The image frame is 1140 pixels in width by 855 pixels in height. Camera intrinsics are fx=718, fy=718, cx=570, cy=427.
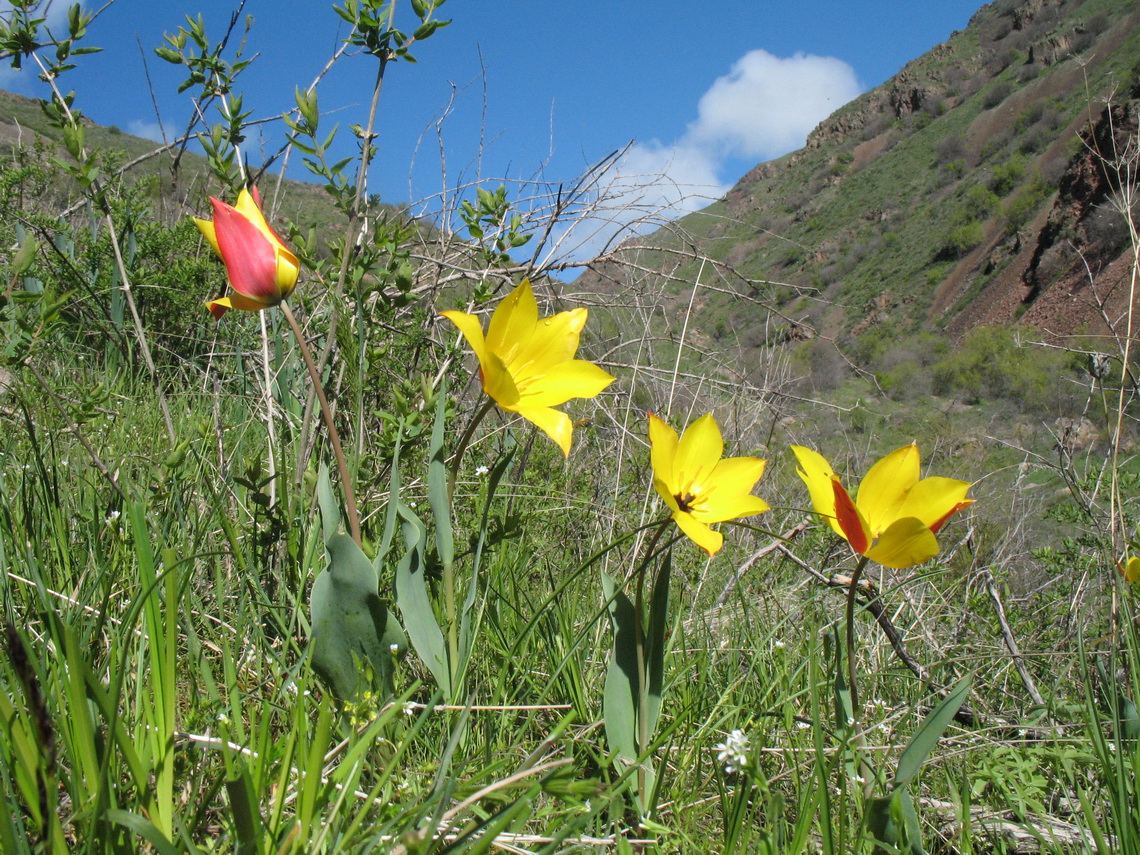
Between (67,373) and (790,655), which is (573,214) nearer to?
(790,655)

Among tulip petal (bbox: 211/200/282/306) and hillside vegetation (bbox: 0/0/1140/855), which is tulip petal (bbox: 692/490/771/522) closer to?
hillside vegetation (bbox: 0/0/1140/855)

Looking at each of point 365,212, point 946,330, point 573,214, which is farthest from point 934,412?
point 365,212

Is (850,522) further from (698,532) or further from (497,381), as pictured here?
(497,381)

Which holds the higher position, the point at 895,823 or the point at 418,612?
the point at 418,612

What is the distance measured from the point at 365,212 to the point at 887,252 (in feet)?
104

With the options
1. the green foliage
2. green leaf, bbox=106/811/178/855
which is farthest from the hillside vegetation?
the green foliage

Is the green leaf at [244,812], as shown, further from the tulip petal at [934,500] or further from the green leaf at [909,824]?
the tulip petal at [934,500]

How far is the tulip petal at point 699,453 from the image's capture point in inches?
45.1

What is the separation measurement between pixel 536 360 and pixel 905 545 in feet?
2.01

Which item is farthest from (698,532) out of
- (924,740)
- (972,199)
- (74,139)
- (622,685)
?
(972,199)

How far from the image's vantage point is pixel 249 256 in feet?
3.46

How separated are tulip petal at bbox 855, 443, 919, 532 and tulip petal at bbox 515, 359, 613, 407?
1.47 feet

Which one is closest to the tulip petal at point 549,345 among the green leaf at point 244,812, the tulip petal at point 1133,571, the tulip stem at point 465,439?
the tulip stem at point 465,439

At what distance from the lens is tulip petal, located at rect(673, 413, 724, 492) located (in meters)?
1.15
